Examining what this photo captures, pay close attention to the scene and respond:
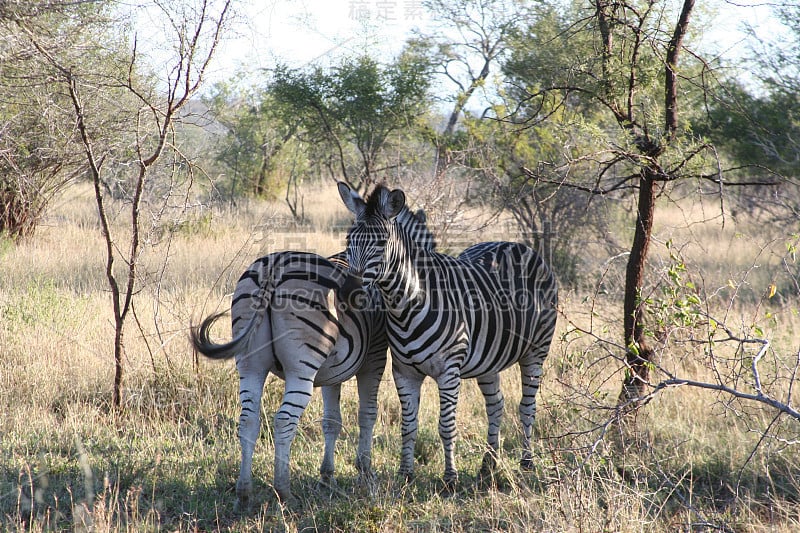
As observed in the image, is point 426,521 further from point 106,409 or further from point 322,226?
point 322,226

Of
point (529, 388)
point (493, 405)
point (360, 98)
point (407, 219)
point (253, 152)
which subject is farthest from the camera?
point (253, 152)

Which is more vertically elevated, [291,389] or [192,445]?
[291,389]

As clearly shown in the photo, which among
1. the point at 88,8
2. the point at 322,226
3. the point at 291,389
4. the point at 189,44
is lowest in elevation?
the point at 291,389

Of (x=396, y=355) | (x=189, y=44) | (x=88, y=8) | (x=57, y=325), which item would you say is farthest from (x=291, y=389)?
(x=88, y=8)

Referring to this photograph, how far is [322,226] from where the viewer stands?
50.7 ft

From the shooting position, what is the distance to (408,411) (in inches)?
176

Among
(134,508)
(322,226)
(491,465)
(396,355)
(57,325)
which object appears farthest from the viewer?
(322,226)

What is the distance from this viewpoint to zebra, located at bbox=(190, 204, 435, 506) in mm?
4039

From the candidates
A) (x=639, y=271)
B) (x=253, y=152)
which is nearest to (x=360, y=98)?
(x=253, y=152)

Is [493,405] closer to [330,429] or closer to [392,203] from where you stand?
[330,429]

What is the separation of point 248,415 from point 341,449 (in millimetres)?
1328

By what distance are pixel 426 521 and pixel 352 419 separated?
1.91 m

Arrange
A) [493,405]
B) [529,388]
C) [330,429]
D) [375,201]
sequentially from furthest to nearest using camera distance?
1. [529,388]
2. [493,405]
3. [330,429]
4. [375,201]

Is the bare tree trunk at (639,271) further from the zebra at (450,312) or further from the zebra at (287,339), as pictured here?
the zebra at (287,339)
